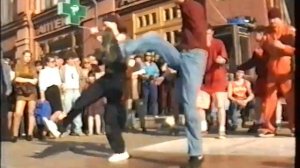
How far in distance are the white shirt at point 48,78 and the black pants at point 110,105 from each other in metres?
0.09

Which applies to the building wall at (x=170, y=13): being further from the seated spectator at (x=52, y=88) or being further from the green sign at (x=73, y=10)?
the seated spectator at (x=52, y=88)

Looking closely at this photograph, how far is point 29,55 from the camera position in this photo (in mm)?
2518

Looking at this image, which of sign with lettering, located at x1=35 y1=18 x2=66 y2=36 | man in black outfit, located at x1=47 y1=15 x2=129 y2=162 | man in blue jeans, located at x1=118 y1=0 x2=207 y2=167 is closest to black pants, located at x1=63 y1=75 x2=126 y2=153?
man in black outfit, located at x1=47 y1=15 x2=129 y2=162

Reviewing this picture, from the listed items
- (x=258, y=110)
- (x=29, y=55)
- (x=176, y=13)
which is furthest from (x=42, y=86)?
(x=258, y=110)

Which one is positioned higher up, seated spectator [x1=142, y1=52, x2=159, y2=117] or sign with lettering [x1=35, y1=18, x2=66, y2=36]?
sign with lettering [x1=35, y1=18, x2=66, y2=36]

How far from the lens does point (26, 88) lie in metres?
2.50

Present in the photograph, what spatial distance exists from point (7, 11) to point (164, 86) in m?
0.51

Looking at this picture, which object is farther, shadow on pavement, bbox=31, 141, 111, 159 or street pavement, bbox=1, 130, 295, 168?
shadow on pavement, bbox=31, 141, 111, 159

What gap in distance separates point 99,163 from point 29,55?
14.8 inches

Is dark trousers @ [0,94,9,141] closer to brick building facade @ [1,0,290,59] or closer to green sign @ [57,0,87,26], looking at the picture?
brick building facade @ [1,0,290,59]

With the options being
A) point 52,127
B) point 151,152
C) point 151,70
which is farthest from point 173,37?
point 52,127

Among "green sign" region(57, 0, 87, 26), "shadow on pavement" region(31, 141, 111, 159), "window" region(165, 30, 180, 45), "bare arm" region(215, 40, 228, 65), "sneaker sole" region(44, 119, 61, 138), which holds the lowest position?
"shadow on pavement" region(31, 141, 111, 159)

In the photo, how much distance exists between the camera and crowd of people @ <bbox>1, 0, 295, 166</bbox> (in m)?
2.45

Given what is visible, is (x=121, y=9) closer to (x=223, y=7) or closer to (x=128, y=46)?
(x=128, y=46)
